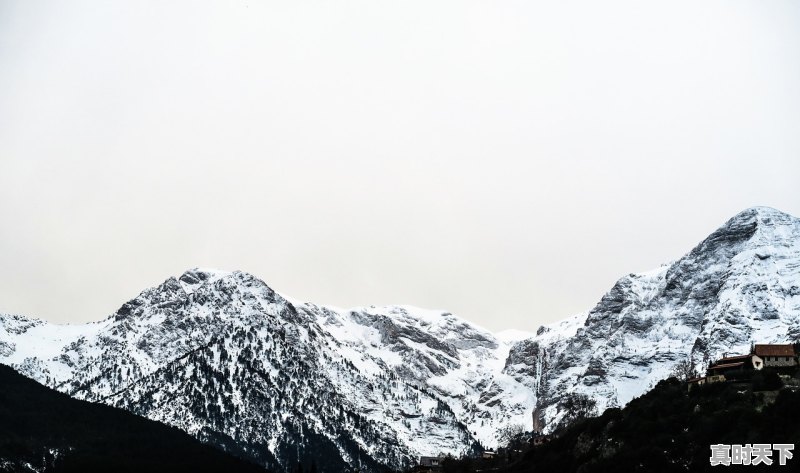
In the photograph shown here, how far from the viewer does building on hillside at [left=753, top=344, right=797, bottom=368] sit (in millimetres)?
175875

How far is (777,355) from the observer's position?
178250mm

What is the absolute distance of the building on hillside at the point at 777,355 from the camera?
175875 mm

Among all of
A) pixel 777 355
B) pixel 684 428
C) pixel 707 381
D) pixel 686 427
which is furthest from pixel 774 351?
pixel 684 428

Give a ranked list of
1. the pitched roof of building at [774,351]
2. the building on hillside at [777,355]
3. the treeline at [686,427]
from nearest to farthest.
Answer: the treeline at [686,427]
the building on hillside at [777,355]
the pitched roof of building at [774,351]

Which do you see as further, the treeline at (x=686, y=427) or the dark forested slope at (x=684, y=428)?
the treeline at (x=686, y=427)

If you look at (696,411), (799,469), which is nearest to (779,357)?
(696,411)

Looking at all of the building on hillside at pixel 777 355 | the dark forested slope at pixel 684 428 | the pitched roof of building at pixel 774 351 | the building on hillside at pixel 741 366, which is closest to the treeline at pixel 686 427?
the dark forested slope at pixel 684 428

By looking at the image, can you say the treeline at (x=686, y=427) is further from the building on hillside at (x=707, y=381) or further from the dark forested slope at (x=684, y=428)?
the building on hillside at (x=707, y=381)

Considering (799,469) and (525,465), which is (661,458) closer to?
(799,469)

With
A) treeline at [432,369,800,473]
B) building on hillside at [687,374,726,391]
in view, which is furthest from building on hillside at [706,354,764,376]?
treeline at [432,369,800,473]

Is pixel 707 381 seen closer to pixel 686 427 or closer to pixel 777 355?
pixel 777 355

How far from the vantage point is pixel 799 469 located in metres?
121

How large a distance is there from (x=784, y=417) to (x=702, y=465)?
1297 centimetres

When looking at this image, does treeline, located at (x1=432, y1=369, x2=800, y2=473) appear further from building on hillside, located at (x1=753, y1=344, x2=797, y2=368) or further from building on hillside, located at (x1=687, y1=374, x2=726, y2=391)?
building on hillside, located at (x1=753, y1=344, x2=797, y2=368)
